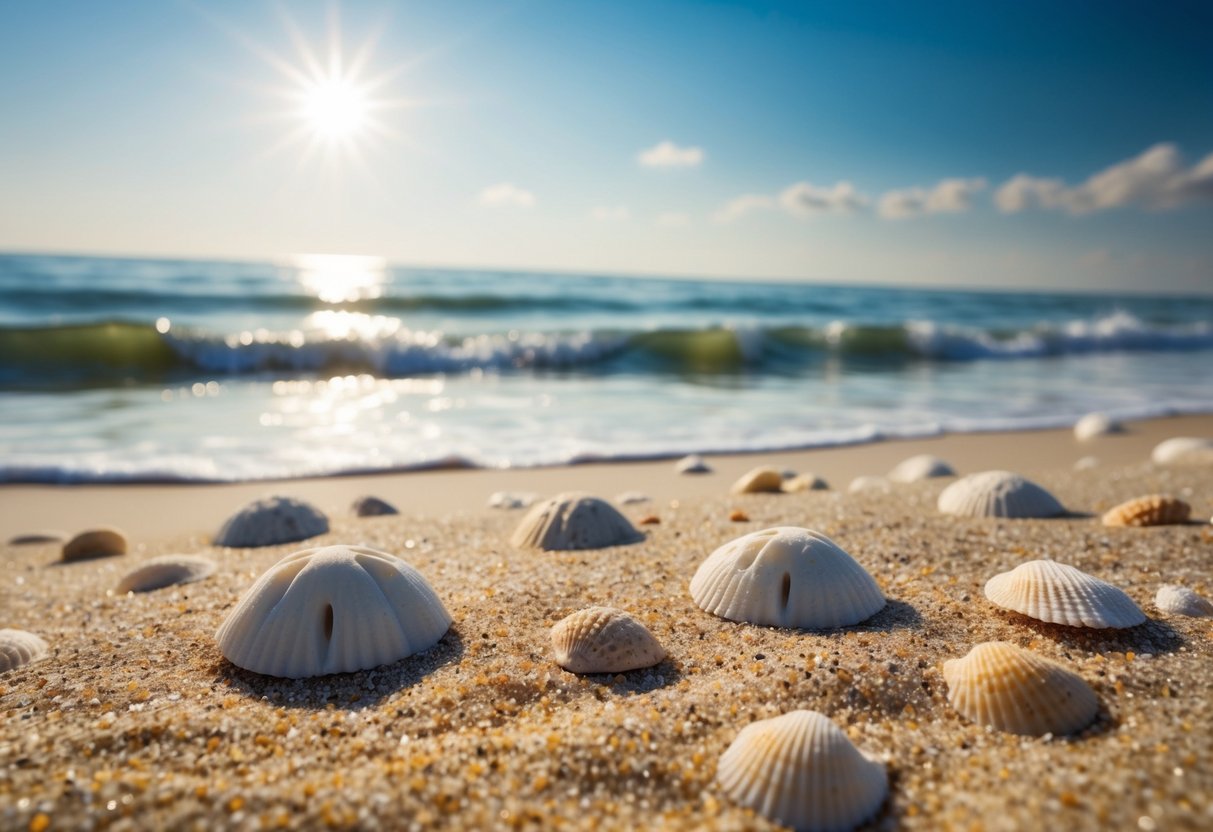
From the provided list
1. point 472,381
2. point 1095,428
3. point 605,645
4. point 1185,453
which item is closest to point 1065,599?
point 605,645


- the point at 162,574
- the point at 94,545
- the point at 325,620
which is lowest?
the point at 94,545

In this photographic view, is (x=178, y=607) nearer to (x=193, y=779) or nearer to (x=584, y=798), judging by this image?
(x=193, y=779)

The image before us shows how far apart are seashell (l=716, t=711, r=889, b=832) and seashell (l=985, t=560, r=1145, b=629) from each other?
1.05 meters

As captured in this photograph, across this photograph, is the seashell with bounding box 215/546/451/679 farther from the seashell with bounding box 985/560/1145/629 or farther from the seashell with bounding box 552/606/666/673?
the seashell with bounding box 985/560/1145/629

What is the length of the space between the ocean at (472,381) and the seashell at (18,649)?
3.40 m

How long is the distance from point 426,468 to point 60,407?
5419 millimetres

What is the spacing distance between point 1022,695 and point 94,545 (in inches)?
185

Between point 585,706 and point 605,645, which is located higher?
point 605,645

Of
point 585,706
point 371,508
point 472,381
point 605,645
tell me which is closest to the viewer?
point 585,706

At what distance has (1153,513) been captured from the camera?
3668mm

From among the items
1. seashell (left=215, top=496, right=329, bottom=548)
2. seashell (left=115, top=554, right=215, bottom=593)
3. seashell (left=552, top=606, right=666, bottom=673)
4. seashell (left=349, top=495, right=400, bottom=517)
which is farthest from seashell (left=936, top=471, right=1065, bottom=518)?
seashell (left=115, top=554, right=215, bottom=593)

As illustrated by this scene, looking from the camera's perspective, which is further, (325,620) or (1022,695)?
(325,620)

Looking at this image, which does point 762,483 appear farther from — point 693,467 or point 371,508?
point 371,508

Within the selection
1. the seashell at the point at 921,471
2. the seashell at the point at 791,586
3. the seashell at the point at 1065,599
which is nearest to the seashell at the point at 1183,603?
the seashell at the point at 1065,599
